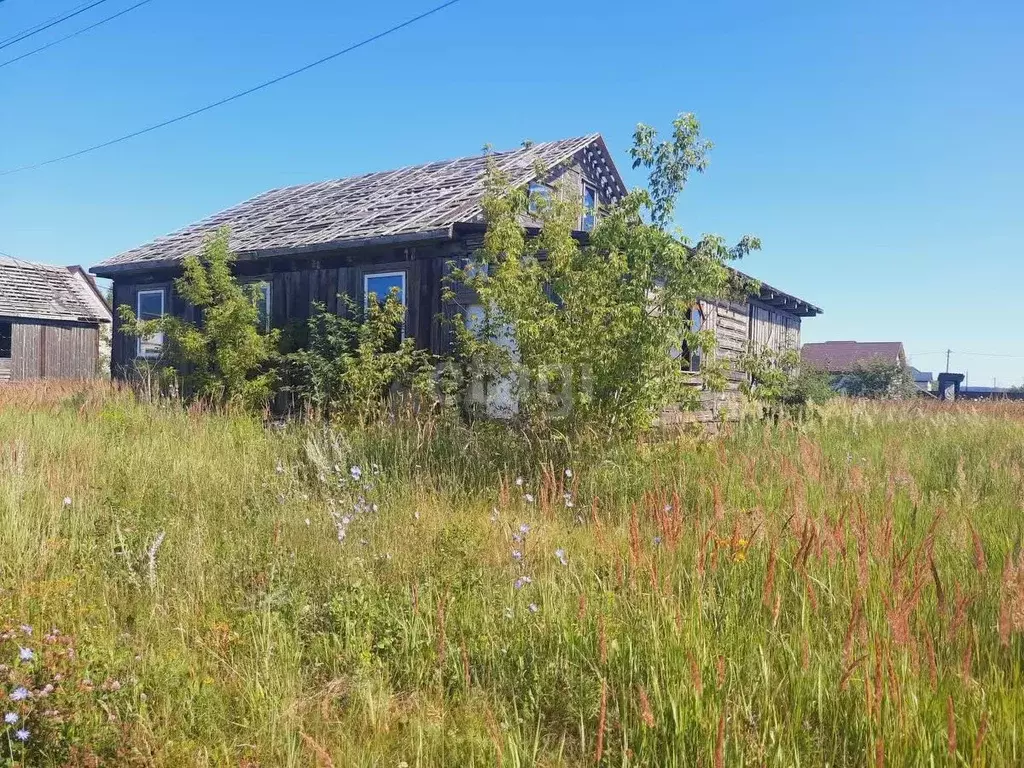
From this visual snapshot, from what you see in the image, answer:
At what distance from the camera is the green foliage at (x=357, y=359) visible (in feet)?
35.0

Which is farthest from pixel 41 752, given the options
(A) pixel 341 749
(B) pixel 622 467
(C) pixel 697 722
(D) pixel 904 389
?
(D) pixel 904 389

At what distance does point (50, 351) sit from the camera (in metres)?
24.9

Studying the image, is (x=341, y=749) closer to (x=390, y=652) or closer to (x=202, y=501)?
(x=390, y=652)

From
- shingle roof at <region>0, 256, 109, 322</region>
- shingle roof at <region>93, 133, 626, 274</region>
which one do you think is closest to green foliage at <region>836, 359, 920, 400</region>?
shingle roof at <region>93, 133, 626, 274</region>

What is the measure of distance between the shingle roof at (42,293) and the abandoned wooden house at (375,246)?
10587 millimetres

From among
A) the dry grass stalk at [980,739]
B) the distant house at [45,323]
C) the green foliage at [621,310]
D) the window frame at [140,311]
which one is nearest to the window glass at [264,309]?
the window frame at [140,311]

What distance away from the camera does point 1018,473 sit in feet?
15.4

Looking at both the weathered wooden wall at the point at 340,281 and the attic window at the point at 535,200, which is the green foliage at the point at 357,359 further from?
the attic window at the point at 535,200

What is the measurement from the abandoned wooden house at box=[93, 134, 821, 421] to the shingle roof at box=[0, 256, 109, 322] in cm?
1059

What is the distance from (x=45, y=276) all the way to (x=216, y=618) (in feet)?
101

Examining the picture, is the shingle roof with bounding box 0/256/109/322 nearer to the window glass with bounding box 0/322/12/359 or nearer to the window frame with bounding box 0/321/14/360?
the window frame with bounding box 0/321/14/360

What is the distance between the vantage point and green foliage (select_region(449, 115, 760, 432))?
5.61m

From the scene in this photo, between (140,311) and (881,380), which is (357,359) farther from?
(881,380)

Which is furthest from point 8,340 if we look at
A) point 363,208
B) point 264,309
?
point 363,208
